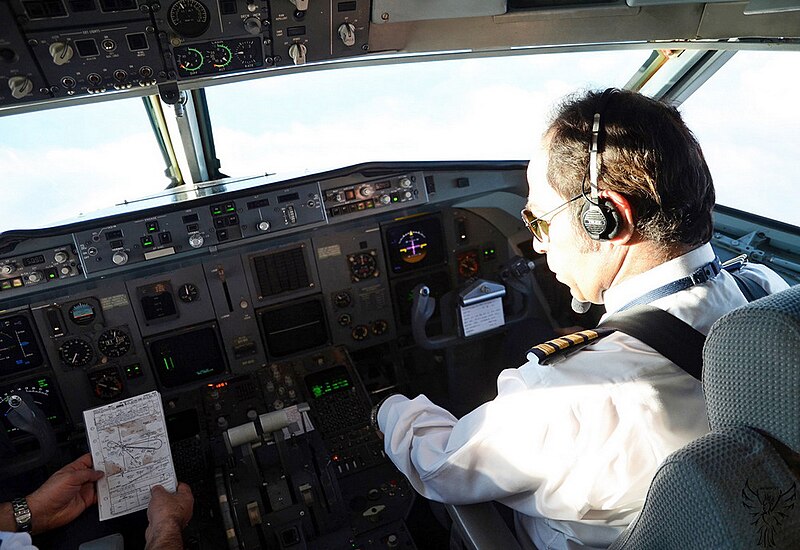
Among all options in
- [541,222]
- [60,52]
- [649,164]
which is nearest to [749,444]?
[649,164]

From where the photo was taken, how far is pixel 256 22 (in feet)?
5.88

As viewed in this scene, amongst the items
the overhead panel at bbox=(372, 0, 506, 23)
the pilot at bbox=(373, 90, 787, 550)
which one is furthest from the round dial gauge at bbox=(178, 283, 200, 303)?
the pilot at bbox=(373, 90, 787, 550)

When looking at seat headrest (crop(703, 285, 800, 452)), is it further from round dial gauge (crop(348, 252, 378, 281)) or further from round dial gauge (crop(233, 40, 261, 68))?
round dial gauge (crop(348, 252, 378, 281))

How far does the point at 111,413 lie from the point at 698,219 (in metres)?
2.07

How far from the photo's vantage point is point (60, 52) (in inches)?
65.8

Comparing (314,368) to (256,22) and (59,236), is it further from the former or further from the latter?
(256,22)

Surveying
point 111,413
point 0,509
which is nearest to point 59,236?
point 111,413

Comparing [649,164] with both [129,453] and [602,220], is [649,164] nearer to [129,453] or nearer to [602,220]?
[602,220]

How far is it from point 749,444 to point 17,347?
293cm

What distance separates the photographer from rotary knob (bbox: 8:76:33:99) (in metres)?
1.71

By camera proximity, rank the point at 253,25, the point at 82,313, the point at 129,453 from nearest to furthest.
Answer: the point at 253,25
the point at 129,453
the point at 82,313

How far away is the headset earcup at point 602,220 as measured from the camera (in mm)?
1288

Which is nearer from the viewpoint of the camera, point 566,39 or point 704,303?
point 704,303

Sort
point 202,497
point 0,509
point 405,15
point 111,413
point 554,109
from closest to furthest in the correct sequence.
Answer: point 554,109
point 405,15
point 0,509
point 111,413
point 202,497
